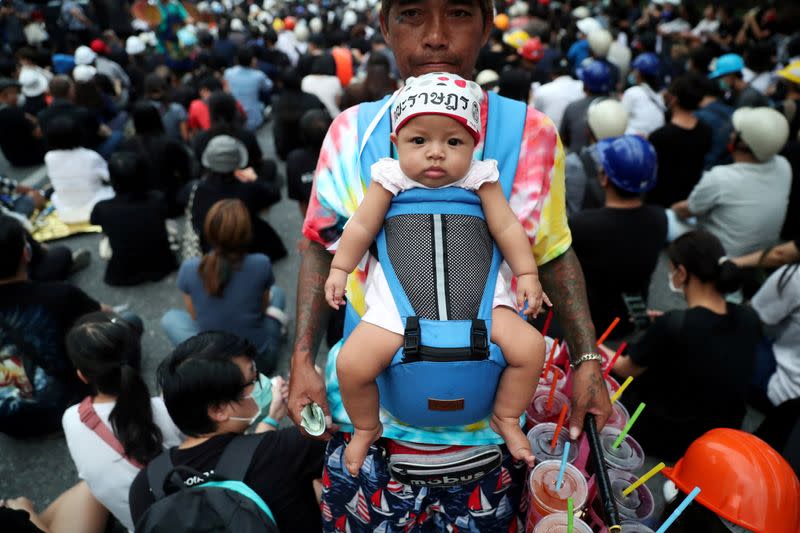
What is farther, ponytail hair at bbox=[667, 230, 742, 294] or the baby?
ponytail hair at bbox=[667, 230, 742, 294]

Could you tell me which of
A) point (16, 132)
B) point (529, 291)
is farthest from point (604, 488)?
point (16, 132)

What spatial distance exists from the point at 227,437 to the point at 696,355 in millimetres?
2491

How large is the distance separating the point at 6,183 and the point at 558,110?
6902 millimetres

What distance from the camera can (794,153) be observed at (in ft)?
17.7

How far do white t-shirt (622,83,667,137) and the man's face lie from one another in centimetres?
546

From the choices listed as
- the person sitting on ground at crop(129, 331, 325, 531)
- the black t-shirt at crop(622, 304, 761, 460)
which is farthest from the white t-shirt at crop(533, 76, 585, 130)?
the person sitting on ground at crop(129, 331, 325, 531)

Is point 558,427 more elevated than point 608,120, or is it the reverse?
point 608,120

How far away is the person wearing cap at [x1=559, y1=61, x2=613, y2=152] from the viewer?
232 inches

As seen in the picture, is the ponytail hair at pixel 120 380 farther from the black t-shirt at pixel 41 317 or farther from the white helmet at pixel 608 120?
the white helmet at pixel 608 120

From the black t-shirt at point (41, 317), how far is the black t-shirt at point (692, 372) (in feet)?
11.8

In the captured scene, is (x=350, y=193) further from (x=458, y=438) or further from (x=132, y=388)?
(x=132, y=388)

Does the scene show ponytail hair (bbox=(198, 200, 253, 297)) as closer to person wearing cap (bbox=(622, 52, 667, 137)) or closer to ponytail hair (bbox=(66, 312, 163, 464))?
ponytail hair (bbox=(66, 312, 163, 464))

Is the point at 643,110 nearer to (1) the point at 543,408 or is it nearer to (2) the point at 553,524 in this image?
(1) the point at 543,408

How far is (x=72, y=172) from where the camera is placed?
612 cm
